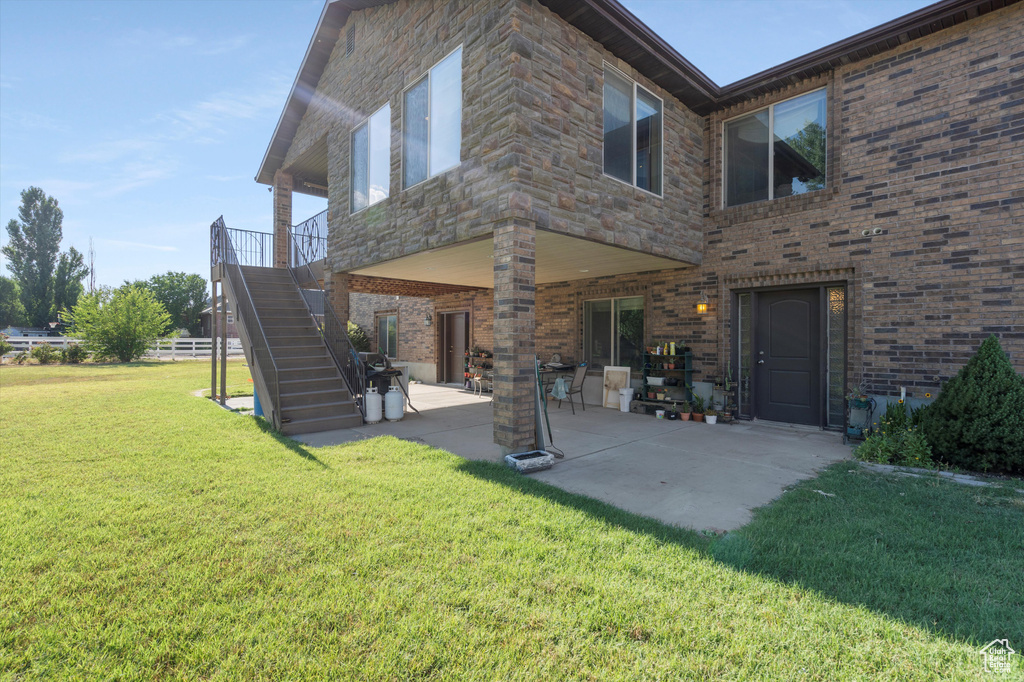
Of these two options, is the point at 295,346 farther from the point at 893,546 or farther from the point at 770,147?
the point at 770,147

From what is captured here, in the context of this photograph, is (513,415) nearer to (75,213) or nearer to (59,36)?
(59,36)

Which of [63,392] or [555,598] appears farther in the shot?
[63,392]

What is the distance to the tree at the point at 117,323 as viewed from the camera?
68.5 ft

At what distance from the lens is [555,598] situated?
8.11ft

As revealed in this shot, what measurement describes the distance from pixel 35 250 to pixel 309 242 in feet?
155

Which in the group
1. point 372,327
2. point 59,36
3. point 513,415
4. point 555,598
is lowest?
point 555,598

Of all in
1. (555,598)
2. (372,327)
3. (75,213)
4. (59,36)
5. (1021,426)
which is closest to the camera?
(555,598)

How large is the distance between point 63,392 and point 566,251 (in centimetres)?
1292

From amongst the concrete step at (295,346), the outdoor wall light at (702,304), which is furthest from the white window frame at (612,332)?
the concrete step at (295,346)

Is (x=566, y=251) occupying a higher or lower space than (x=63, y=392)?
higher

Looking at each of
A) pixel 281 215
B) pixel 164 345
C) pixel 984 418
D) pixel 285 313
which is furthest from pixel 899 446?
pixel 164 345

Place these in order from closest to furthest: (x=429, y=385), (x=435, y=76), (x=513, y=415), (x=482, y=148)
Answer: (x=513, y=415) < (x=482, y=148) < (x=435, y=76) < (x=429, y=385)

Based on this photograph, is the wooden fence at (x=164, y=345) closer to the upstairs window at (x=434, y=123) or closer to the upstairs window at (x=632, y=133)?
the upstairs window at (x=434, y=123)

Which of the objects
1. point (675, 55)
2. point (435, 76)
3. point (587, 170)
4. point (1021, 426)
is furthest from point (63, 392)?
point (1021, 426)
